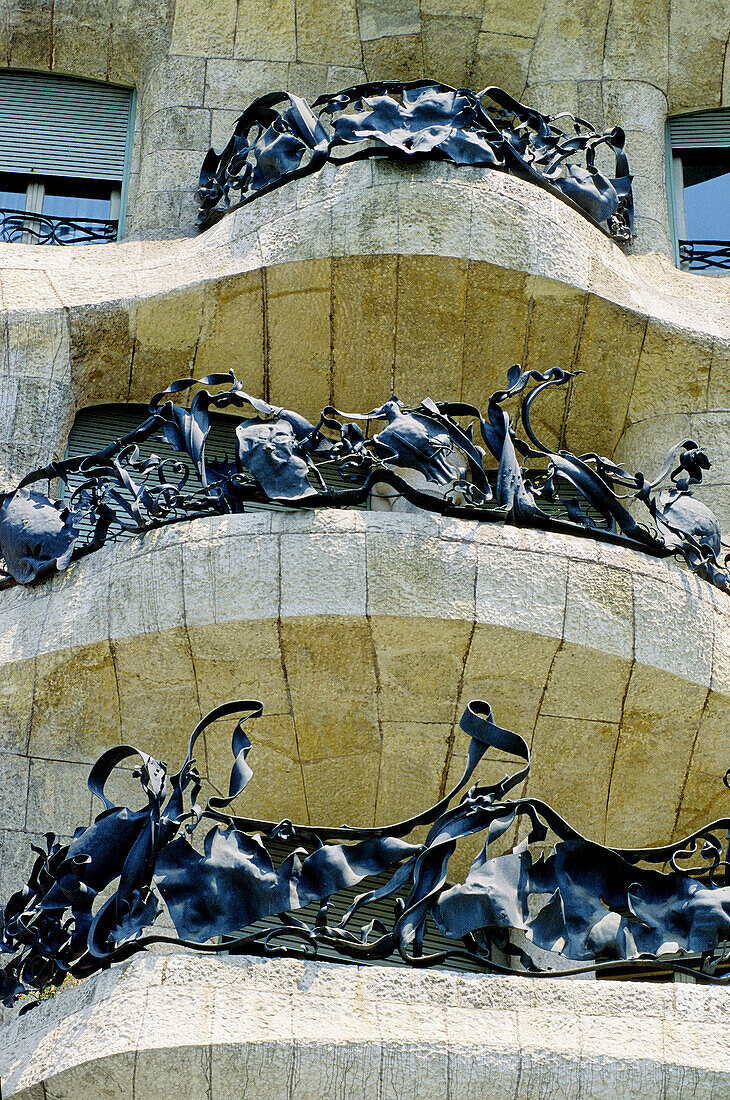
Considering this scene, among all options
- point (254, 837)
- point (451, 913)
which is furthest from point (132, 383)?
point (451, 913)

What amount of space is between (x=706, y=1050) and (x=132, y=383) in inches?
257

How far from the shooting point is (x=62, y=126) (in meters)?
13.9

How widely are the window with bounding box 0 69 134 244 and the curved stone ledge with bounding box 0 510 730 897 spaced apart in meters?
4.10

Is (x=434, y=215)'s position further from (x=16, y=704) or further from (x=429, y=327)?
(x=16, y=704)

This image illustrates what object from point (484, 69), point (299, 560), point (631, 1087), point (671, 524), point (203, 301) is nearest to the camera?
point (631, 1087)

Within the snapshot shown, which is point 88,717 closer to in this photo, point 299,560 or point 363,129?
point 299,560

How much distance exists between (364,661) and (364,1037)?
257 cm

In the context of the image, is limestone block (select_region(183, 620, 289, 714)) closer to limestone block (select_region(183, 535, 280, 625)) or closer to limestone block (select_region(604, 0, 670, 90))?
limestone block (select_region(183, 535, 280, 625))

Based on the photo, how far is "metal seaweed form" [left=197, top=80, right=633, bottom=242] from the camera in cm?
1192

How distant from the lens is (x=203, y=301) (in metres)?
11.9

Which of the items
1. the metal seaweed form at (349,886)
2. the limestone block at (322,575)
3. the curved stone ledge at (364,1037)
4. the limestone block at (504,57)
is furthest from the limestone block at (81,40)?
the curved stone ledge at (364,1037)

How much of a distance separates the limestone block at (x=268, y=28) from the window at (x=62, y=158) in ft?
3.84

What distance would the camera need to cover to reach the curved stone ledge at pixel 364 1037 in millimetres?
7828

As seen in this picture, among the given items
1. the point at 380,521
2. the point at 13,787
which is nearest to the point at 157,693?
the point at 13,787
